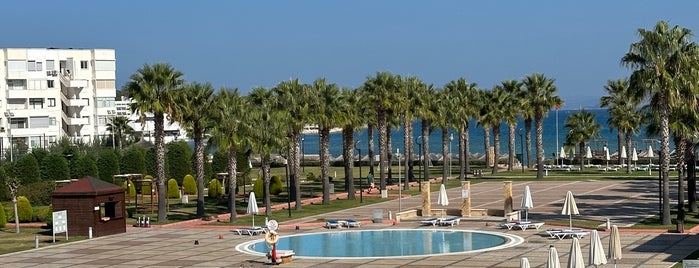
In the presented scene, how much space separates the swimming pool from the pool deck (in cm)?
107

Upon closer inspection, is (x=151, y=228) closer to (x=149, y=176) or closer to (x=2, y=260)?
(x=2, y=260)

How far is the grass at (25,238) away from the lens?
50219 mm

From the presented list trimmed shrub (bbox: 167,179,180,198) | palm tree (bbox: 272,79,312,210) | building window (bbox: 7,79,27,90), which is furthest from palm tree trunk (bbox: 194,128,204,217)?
building window (bbox: 7,79,27,90)

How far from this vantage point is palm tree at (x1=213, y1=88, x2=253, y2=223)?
58938 millimetres

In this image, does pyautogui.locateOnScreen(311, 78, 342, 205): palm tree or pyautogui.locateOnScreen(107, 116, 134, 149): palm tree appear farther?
pyautogui.locateOnScreen(107, 116, 134, 149): palm tree

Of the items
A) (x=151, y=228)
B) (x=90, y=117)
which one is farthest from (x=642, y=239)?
(x=90, y=117)

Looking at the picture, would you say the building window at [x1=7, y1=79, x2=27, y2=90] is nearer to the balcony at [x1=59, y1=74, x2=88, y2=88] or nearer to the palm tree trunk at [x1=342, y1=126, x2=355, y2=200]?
the balcony at [x1=59, y1=74, x2=88, y2=88]

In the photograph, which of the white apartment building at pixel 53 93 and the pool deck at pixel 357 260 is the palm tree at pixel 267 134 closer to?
the pool deck at pixel 357 260

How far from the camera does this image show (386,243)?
47.9m

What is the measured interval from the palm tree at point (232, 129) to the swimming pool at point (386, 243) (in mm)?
9089

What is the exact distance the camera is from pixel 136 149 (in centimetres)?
8575

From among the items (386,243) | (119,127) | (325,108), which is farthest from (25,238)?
(119,127)

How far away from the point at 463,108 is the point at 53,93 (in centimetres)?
4407

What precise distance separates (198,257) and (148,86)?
676 inches
